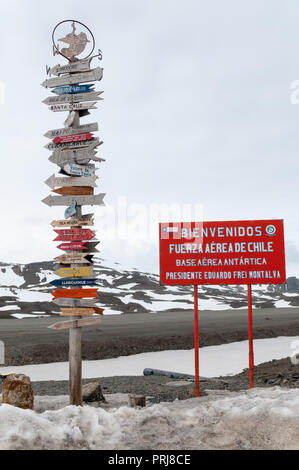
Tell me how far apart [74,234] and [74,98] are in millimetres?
3444

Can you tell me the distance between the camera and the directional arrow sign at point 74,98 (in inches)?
420

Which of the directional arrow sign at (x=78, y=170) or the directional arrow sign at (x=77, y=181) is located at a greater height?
the directional arrow sign at (x=78, y=170)

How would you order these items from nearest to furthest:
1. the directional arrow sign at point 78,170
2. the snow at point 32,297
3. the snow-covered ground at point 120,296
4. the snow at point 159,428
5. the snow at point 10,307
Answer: the snow at point 159,428 < the directional arrow sign at point 78,170 < the snow at point 10,307 < the snow-covered ground at point 120,296 < the snow at point 32,297

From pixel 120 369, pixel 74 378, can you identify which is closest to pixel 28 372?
pixel 120 369

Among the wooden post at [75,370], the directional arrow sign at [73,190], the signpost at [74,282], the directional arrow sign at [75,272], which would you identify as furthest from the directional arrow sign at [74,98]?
the wooden post at [75,370]

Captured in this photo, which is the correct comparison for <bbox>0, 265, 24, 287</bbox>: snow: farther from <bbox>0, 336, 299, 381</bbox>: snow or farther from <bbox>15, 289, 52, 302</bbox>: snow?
<bbox>0, 336, 299, 381</bbox>: snow

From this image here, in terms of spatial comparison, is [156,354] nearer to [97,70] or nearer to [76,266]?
[76,266]

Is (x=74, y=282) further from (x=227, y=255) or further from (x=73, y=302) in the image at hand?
(x=227, y=255)

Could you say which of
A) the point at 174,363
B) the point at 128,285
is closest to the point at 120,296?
the point at 128,285

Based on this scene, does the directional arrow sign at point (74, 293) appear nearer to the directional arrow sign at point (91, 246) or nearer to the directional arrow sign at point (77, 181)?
the directional arrow sign at point (91, 246)

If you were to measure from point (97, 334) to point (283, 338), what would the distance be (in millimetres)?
17798

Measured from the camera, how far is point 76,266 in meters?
10.5

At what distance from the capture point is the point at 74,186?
10.7m

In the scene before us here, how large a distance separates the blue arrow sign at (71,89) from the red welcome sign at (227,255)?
16.2ft
